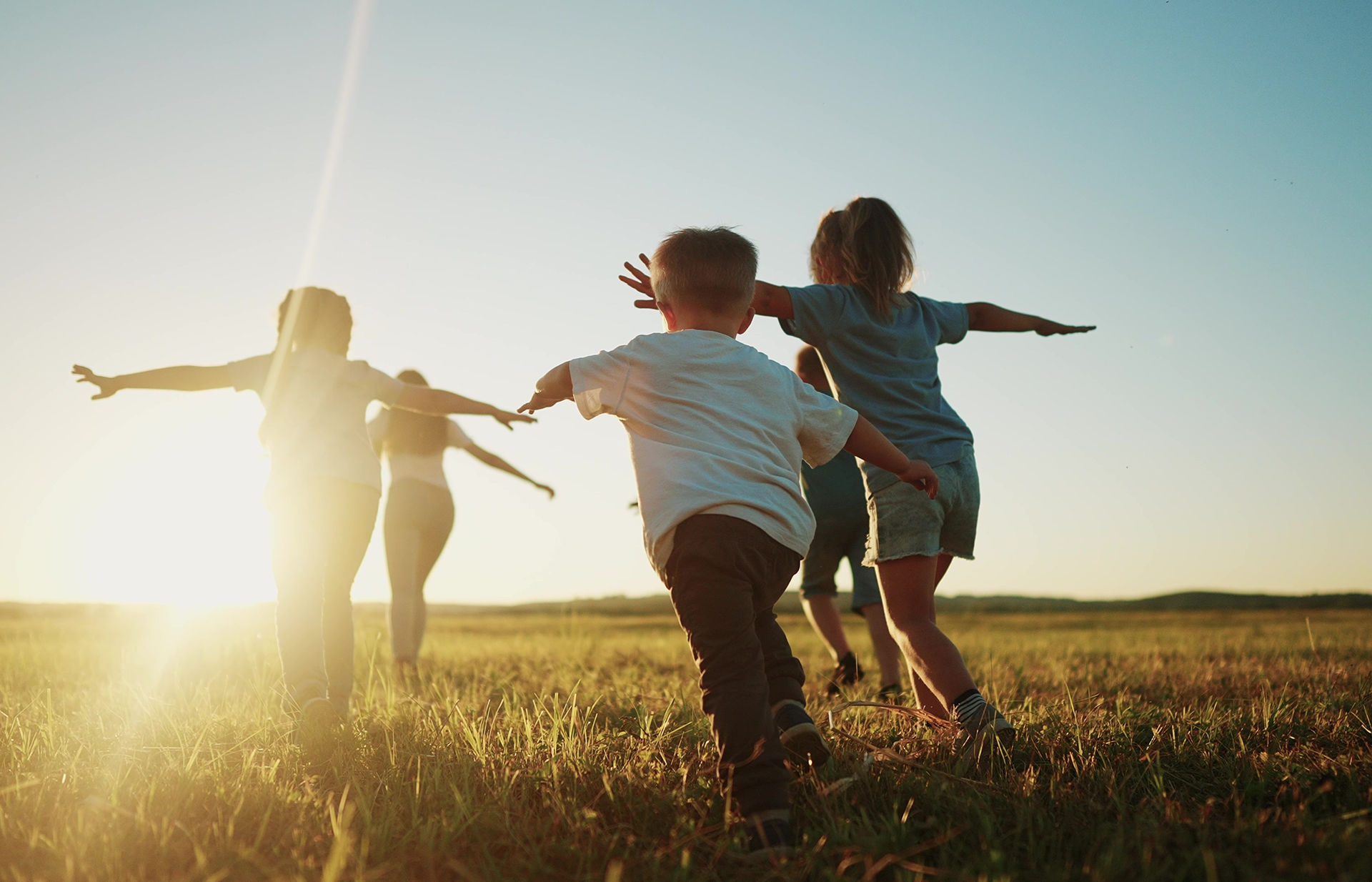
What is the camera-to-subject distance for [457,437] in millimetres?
7195

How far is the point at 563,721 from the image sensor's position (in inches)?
122

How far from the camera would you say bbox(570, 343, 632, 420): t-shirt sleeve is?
2.72m

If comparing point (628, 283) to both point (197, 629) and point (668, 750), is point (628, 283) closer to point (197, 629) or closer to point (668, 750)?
point (668, 750)

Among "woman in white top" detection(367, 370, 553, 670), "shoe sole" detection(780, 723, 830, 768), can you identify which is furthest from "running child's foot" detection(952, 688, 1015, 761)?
"woman in white top" detection(367, 370, 553, 670)

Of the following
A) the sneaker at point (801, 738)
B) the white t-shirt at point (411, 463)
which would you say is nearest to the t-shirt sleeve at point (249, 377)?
the white t-shirt at point (411, 463)

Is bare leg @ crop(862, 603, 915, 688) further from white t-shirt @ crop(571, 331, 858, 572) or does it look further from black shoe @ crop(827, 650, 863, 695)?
white t-shirt @ crop(571, 331, 858, 572)

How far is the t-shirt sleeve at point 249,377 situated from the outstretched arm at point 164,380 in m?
0.03

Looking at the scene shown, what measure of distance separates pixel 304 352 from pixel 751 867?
342 cm

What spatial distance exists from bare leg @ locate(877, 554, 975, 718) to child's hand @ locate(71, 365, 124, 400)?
3795mm

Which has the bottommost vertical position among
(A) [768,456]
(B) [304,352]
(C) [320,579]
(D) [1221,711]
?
(D) [1221,711]

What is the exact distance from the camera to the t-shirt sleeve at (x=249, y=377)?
4.21 m

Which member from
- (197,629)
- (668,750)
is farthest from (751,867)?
(197,629)

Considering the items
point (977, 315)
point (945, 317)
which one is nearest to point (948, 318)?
point (945, 317)

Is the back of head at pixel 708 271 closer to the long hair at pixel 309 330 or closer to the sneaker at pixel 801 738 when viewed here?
the sneaker at pixel 801 738
